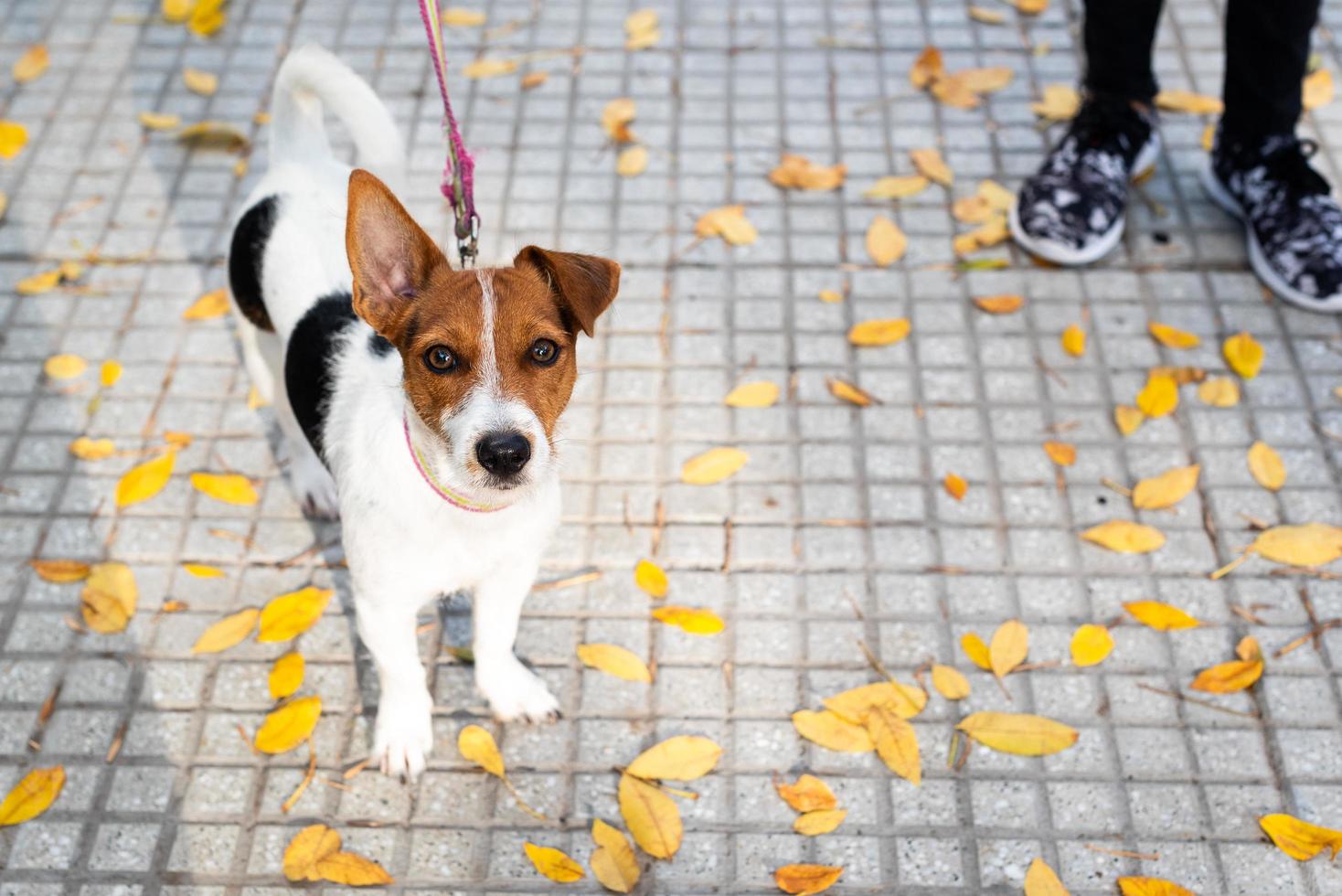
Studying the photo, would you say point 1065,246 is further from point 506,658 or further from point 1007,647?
point 506,658

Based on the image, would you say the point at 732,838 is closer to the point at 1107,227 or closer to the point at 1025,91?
the point at 1107,227

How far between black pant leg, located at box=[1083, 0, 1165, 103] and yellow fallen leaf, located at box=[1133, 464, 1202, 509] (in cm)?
166

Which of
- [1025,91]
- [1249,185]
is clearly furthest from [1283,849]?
[1025,91]

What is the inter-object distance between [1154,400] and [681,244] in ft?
5.97

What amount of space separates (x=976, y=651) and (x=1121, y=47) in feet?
8.30

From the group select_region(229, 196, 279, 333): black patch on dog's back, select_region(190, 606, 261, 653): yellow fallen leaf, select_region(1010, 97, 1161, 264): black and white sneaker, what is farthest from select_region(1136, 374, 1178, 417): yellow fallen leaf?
select_region(190, 606, 261, 653): yellow fallen leaf

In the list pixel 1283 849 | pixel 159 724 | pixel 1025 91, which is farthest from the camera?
pixel 1025 91

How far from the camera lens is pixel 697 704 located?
11.6 ft

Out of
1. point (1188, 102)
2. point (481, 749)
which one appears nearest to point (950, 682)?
point (481, 749)

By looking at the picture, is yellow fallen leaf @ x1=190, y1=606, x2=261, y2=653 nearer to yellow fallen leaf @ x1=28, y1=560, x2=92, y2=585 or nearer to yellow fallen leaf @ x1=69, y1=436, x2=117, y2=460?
yellow fallen leaf @ x1=28, y1=560, x2=92, y2=585

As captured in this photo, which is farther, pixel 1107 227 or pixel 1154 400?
pixel 1107 227

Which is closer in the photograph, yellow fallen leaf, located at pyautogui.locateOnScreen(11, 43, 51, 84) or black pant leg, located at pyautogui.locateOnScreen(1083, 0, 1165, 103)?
black pant leg, located at pyautogui.locateOnScreen(1083, 0, 1165, 103)

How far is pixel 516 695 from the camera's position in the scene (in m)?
3.44

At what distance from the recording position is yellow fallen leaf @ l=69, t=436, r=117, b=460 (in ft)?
13.6
